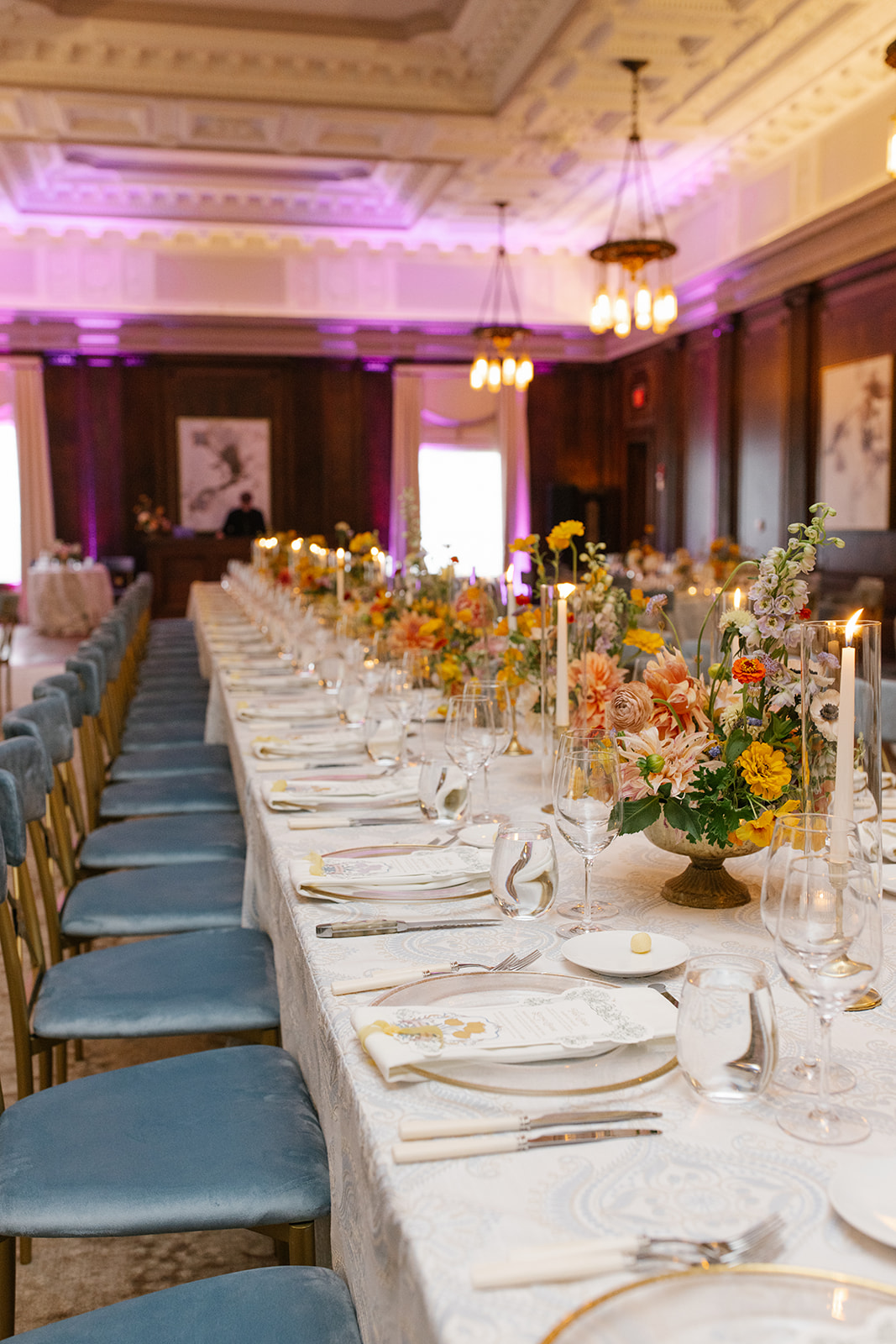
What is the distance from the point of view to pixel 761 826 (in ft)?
4.63

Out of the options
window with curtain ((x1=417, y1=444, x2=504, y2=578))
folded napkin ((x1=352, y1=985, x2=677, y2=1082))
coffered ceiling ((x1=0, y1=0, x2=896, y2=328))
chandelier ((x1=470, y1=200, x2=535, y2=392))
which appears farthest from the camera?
window with curtain ((x1=417, y1=444, x2=504, y2=578))

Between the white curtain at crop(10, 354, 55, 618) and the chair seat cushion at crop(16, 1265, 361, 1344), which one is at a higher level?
the white curtain at crop(10, 354, 55, 618)

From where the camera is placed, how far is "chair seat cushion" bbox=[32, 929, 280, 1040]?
196 centimetres

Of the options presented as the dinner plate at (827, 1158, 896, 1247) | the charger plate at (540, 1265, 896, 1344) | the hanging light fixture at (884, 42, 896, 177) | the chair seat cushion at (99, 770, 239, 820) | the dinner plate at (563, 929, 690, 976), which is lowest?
the chair seat cushion at (99, 770, 239, 820)

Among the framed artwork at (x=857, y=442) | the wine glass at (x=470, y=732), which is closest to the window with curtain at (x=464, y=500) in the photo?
the framed artwork at (x=857, y=442)

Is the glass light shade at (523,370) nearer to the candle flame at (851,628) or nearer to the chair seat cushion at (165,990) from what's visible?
the chair seat cushion at (165,990)

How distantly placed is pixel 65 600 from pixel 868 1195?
1284cm

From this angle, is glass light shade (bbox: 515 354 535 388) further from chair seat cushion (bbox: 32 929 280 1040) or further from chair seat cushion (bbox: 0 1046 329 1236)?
chair seat cushion (bbox: 0 1046 329 1236)

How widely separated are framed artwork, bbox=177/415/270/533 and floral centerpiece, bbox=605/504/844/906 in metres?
13.5

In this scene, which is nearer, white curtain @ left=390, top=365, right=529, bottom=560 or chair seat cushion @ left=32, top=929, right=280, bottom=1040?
chair seat cushion @ left=32, top=929, right=280, bottom=1040

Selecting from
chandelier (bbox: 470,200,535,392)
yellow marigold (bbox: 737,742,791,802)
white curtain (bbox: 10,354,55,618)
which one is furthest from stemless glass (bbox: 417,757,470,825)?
white curtain (bbox: 10,354,55,618)

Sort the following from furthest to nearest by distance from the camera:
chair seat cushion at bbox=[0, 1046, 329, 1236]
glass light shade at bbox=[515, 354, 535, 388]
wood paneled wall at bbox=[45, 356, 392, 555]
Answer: wood paneled wall at bbox=[45, 356, 392, 555], glass light shade at bbox=[515, 354, 535, 388], chair seat cushion at bbox=[0, 1046, 329, 1236]

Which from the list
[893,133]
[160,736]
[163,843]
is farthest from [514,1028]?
[893,133]

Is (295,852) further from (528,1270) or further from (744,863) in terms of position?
(528,1270)
